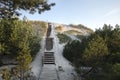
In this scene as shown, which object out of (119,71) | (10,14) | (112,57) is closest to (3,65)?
(10,14)

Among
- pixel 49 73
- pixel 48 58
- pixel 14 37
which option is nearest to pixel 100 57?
pixel 49 73

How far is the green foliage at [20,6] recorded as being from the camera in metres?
21.0

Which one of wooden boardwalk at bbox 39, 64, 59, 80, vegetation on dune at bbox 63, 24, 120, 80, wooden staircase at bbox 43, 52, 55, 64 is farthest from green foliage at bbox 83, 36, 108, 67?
wooden staircase at bbox 43, 52, 55, 64

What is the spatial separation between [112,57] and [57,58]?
740 centimetres

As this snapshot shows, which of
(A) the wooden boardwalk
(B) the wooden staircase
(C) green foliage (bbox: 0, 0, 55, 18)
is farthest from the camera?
(B) the wooden staircase

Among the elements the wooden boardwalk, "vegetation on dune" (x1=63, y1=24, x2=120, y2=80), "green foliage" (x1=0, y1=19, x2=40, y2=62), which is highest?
"green foliage" (x1=0, y1=19, x2=40, y2=62)

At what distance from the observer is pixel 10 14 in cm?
2127

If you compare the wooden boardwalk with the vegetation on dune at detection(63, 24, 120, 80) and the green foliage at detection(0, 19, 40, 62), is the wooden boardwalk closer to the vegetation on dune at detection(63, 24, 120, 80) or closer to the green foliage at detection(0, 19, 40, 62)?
the vegetation on dune at detection(63, 24, 120, 80)

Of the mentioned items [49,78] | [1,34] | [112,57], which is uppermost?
[1,34]

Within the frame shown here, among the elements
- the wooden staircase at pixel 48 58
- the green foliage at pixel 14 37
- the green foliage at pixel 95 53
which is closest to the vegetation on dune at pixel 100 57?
the green foliage at pixel 95 53

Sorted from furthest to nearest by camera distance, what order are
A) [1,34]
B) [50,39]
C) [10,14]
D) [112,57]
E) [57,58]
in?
[50,39] → [57,58] → [1,34] → [112,57] → [10,14]

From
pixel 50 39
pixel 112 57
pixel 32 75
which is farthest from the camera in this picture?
pixel 50 39

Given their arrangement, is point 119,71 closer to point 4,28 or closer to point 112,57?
point 112,57

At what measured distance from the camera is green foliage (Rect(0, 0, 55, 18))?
20953 millimetres
